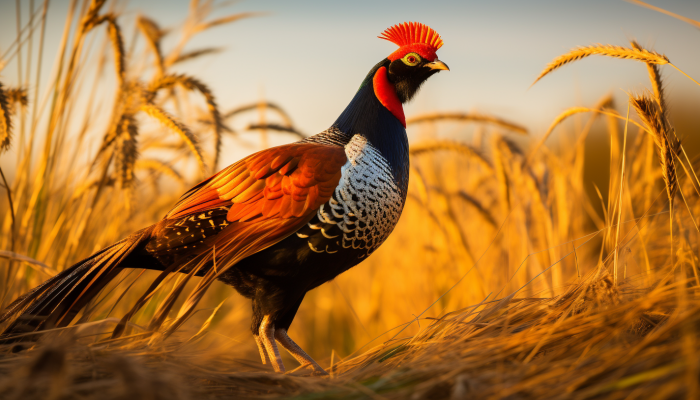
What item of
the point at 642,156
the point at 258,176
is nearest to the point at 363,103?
the point at 258,176

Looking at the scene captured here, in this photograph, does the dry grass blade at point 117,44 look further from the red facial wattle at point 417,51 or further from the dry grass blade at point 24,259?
the red facial wattle at point 417,51

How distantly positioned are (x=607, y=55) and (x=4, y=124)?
284 centimetres

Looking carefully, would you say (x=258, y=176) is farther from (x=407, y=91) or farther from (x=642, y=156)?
(x=642, y=156)

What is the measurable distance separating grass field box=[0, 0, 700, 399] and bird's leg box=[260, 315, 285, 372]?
15cm

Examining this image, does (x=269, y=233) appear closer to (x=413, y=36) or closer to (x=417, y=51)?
(x=417, y=51)

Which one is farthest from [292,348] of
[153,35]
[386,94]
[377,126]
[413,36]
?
[153,35]

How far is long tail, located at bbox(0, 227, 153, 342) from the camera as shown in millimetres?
1949

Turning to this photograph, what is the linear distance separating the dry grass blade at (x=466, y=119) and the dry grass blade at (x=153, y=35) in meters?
1.88

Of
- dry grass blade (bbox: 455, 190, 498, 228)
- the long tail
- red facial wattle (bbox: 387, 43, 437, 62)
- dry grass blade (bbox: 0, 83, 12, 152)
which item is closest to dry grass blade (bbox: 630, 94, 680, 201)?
red facial wattle (bbox: 387, 43, 437, 62)

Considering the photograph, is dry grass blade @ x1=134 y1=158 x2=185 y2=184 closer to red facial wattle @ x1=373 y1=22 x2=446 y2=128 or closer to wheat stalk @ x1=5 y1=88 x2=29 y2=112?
wheat stalk @ x1=5 y1=88 x2=29 y2=112

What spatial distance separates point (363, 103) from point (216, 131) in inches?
35.7

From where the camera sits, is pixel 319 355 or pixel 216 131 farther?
pixel 319 355

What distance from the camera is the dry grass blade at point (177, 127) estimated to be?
250 cm

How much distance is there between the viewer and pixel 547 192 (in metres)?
3.42
